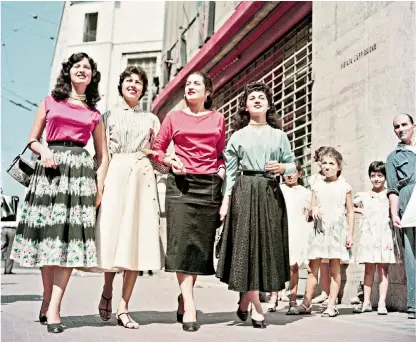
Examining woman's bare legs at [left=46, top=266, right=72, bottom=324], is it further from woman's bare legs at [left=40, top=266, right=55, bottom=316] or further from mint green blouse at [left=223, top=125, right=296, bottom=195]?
mint green blouse at [left=223, top=125, right=296, bottom=195]

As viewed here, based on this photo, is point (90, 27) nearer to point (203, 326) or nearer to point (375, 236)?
point (375, 236)

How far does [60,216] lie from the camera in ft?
12.9

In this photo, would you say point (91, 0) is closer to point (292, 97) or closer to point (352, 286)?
point (292, 97)

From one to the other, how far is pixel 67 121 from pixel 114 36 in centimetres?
2277

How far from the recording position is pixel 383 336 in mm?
3826

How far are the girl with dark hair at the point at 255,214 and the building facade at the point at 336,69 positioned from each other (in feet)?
6.46

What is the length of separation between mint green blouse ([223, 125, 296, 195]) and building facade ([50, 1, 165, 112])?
2003 cm

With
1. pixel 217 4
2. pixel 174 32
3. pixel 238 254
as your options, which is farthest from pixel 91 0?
pixel 238 254

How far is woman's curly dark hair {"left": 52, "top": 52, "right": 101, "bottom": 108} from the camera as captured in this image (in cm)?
415

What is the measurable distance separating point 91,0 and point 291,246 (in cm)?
2321

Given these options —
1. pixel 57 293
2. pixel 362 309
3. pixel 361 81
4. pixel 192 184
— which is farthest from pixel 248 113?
pixel 361 81

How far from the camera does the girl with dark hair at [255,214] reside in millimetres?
4215

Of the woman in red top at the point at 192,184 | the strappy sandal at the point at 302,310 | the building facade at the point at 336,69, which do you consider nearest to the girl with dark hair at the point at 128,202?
the woman in red top at the point at 192,184

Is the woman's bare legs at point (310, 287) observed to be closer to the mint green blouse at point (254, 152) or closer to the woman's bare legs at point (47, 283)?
the mint green blouse at point (254, 152)
